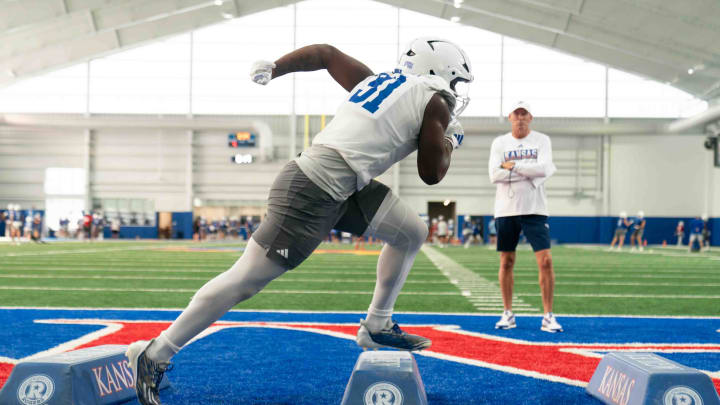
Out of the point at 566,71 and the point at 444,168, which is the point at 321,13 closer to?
the point at 566,71

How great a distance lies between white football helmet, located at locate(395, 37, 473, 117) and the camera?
3.05 metres

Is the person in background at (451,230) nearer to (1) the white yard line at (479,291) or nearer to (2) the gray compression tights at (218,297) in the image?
(1) the white yard line at (479,291)

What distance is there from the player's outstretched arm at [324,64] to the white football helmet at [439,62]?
0.73ft

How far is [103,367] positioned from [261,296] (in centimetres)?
461

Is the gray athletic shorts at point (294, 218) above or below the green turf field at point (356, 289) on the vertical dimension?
above

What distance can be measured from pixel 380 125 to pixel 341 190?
34 cm

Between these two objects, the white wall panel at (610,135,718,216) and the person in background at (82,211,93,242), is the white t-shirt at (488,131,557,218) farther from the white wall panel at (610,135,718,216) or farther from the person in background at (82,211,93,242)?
the white wall panel at (610,135,718,216)

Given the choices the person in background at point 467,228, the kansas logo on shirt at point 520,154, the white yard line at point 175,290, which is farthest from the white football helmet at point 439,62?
the person in background at point 467,228

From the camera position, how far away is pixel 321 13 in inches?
1369

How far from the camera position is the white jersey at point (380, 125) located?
8.93ft

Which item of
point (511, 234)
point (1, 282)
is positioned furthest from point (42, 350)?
point (1, 282)

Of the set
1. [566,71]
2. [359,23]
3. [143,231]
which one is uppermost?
[359,23]

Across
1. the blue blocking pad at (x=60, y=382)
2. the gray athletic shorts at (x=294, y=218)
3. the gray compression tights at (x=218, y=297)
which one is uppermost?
the gray athletic shorts at (x=294, y=218)

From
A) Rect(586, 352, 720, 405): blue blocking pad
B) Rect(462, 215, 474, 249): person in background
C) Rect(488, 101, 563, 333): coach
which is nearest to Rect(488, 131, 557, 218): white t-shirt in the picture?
Rect(488, 101, 563, 333): coach
